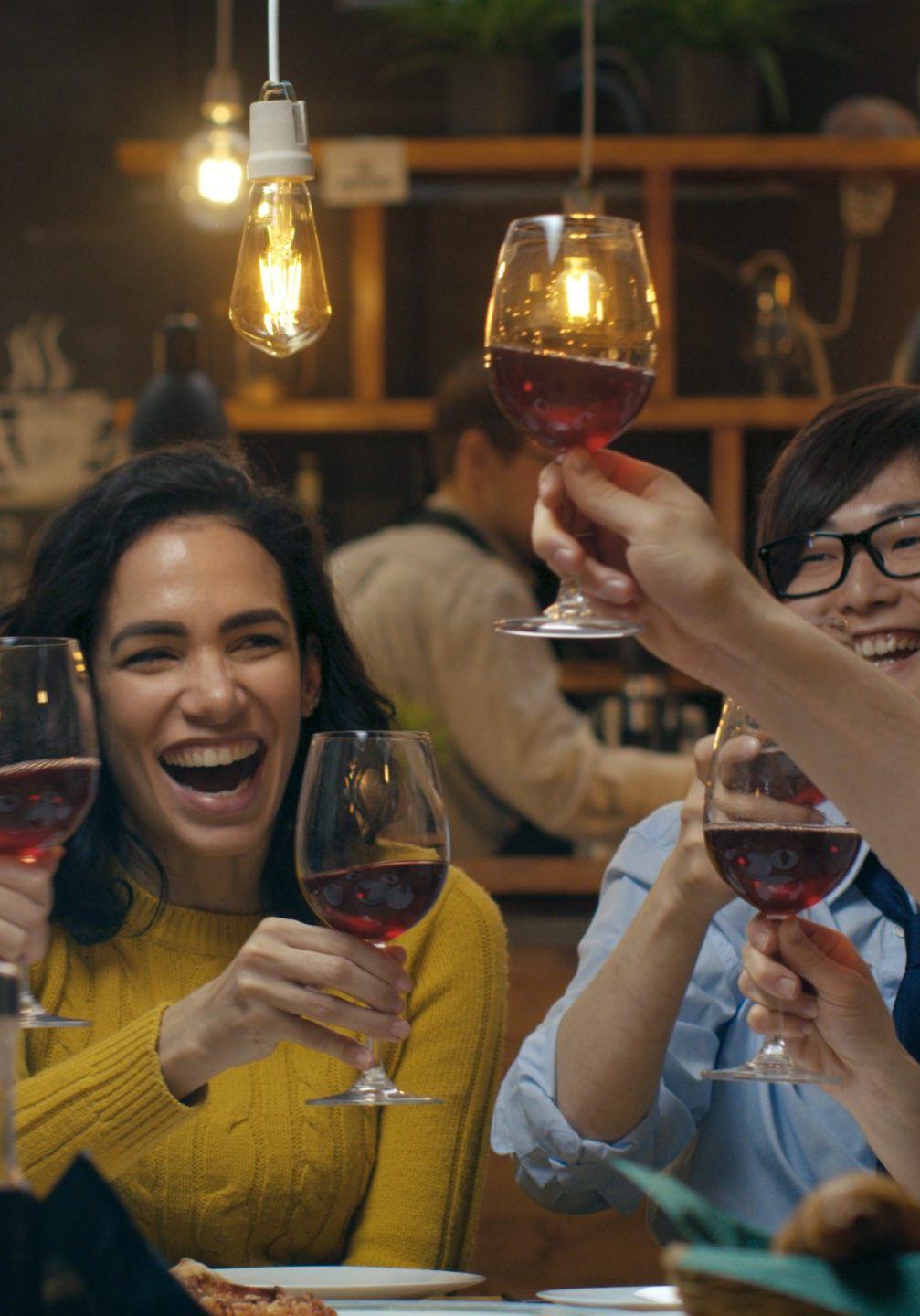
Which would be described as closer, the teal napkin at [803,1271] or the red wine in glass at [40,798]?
the teal napkin at [803,1271]

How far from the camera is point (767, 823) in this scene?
3.92 feet

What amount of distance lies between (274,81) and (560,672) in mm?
3017

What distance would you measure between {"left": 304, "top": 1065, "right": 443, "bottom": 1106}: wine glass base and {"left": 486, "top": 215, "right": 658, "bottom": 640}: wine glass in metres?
0.31

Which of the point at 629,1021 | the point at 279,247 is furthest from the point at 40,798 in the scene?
the point at 629,1021

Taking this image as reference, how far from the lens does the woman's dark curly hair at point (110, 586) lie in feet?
5.79

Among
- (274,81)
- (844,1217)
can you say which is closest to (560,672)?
(274,81)

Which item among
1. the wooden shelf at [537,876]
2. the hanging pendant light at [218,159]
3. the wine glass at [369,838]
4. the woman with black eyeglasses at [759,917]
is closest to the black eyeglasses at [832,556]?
the woman with black eyeglasses at [759,917]

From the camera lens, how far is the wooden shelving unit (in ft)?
13.5

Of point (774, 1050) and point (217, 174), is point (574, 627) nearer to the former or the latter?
point (774, 1050)

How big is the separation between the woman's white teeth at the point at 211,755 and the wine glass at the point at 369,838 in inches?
17.8

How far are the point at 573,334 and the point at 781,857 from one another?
14.0 inches

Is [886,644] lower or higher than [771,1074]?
higher

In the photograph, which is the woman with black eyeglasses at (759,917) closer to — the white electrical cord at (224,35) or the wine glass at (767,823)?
the wine glass at (767,823)

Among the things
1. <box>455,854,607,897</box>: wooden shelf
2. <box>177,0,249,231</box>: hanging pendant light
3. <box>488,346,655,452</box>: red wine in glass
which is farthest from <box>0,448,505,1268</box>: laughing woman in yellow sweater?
<box>177,0,249,231</box>: hanging pendant light
